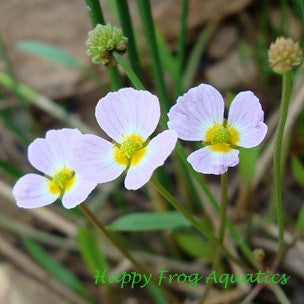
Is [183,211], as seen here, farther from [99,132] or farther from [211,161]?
[99,132]

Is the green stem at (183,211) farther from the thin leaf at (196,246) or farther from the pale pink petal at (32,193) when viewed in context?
the thin leaf at (196,246)

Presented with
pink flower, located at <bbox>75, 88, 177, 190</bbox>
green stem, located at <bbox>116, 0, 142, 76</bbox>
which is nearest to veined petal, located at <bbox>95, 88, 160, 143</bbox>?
pink flower, located at <bbox>75, 88, 177, 190</bbox>

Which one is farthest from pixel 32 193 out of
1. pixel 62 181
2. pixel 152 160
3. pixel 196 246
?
pixel 196 246

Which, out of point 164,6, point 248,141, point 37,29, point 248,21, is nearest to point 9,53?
point 37,29

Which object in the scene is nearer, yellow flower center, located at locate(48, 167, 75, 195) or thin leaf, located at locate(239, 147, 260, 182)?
yellow flower center, located at locate(48, 167, 75, 195)

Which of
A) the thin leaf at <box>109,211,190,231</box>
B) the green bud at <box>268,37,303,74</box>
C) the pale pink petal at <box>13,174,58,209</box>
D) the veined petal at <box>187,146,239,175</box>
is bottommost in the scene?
the thin leaf at <box>109,211,190,231</box>

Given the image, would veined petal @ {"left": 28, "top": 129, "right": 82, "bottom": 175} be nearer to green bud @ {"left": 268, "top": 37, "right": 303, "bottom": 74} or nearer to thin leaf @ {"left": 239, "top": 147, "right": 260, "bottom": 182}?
green bud @ {"left": 268, "top": 37, "right": 303, "bottom": 74}

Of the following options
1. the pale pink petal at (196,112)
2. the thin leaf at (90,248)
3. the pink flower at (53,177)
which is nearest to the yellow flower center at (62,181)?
the pink flower at (53,177)
